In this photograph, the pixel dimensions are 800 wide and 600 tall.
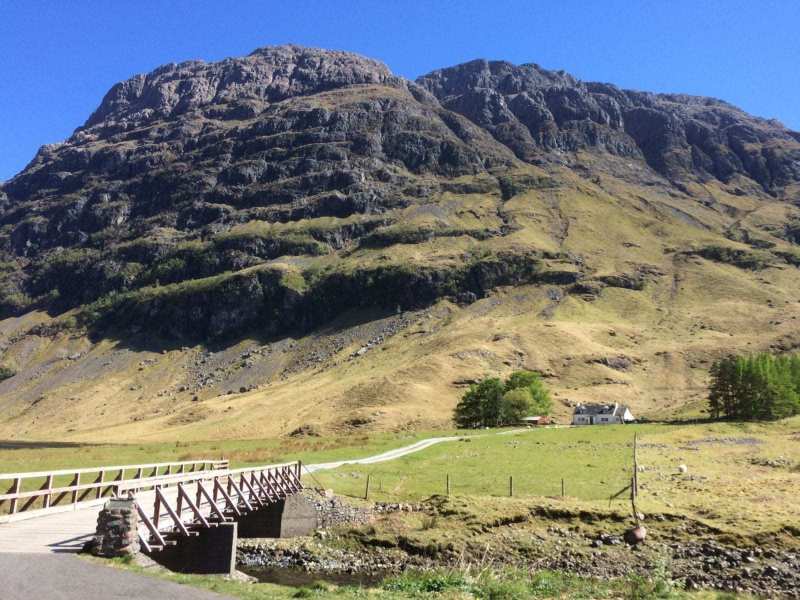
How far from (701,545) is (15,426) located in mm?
197930

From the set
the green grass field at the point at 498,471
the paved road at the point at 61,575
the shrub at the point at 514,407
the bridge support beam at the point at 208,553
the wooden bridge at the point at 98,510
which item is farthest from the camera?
the shrub at the point at 514,407

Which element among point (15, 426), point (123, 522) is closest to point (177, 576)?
point (123, 522)

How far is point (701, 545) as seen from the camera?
3188cm

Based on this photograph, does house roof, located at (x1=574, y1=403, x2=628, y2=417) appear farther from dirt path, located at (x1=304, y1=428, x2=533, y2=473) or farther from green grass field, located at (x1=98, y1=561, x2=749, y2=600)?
green grass field, located at (x1=98, y1=561, x2=749, y2=600)

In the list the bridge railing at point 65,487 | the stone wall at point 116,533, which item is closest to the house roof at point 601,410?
the bridge railing at point 65,487

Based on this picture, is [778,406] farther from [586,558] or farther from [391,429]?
[586,558]

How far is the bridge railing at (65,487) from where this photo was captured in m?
21.0

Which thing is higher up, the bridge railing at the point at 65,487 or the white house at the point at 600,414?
the white house at the point at 600,414

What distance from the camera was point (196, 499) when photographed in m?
23.5

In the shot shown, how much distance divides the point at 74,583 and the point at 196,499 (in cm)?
936

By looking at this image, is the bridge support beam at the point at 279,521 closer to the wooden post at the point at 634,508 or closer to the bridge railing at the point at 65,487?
the bridge railing at the point at 65,487

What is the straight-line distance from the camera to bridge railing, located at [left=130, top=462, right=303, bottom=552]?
65.7ft

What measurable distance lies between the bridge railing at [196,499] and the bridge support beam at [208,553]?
567 mm

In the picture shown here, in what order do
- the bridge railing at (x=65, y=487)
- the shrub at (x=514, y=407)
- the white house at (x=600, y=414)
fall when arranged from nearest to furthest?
the bridge railing at (x=65, y=487), the shrub at (x=514, y=407), the white house at (x=600, y=414)
